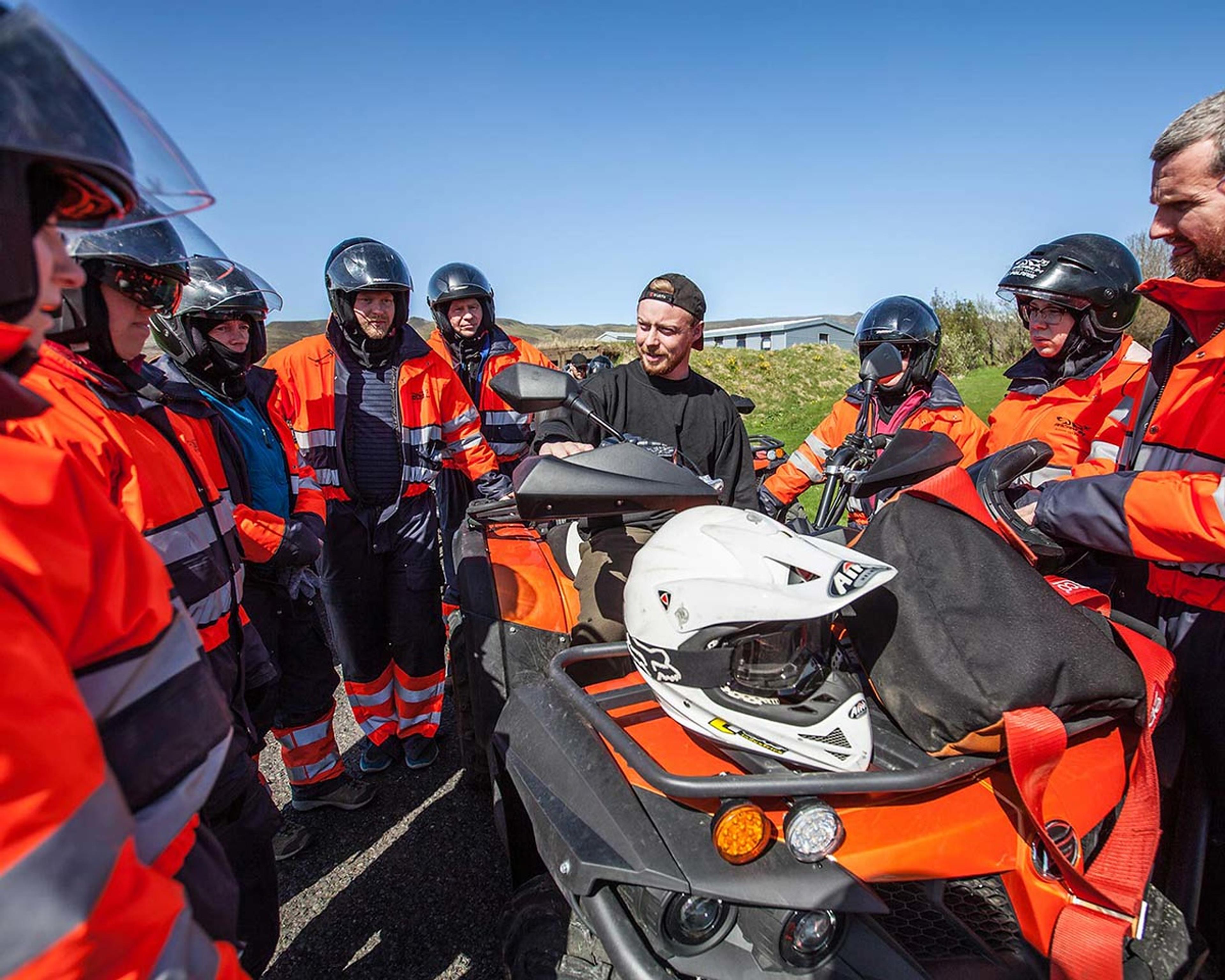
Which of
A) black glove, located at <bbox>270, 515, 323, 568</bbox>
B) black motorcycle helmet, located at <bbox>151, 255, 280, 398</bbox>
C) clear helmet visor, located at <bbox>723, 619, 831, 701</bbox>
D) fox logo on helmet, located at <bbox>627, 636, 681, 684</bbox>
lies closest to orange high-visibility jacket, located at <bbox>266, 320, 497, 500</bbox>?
black motorcycle helmet, located at <bbox>151, 255, 280, 398</bbox>

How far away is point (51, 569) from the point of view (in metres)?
0.72

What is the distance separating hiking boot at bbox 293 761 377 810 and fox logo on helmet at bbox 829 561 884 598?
110 inches

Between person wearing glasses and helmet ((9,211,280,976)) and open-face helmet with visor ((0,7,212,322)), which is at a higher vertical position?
open-face helmet with visor ((0,7,212,322))

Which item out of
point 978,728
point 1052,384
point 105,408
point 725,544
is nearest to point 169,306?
point 105,408

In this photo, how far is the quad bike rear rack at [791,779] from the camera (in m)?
1.41

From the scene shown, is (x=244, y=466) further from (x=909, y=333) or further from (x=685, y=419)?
(x=909, y=333)

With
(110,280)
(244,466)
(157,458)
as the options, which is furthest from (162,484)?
(244,466)

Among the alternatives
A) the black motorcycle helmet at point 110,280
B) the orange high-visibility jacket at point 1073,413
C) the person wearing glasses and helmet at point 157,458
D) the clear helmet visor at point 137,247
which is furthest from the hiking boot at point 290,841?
the orange high-visibility jacket at point 1073,413

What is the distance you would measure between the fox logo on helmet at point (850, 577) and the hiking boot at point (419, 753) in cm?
292

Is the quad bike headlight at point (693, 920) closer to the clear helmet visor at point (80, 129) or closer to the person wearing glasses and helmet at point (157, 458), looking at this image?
the person wearing glasses and helmet at point (157, 458)

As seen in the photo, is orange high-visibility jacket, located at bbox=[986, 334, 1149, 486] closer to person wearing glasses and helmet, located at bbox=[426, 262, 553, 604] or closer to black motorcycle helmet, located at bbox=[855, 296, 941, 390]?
black motorcycle helmet, located at bbox=[855, 296, 941, 390]

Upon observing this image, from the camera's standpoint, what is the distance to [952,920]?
5.86ft

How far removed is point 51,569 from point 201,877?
0.56 m

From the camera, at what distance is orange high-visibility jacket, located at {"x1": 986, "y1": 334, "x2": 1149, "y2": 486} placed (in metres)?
2.48
